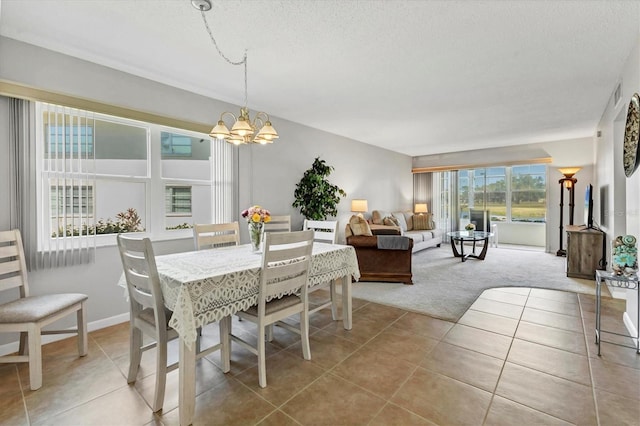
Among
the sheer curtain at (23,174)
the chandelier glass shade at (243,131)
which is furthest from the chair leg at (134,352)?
the chandelier glass shade at (243,131)

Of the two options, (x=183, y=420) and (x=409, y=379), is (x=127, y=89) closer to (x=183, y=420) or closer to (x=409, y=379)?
(x=183, y=420)

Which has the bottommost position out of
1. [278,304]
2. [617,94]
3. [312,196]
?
[278,304]

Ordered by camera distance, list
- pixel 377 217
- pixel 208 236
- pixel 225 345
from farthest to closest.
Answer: pixel 377 217, pixel 208 236, pixel 225 345

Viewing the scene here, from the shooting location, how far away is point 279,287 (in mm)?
1960

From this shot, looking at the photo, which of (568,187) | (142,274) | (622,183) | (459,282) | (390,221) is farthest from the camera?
(390,221)

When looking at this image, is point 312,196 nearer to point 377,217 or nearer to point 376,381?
point 377,217

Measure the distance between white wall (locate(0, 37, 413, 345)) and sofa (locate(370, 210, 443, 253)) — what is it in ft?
3.10

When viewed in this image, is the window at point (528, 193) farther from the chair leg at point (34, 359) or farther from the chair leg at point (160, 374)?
the chair leg at point (34, 359)

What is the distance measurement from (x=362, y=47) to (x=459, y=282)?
3.43 m

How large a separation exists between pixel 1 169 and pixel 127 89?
1243 millimetres

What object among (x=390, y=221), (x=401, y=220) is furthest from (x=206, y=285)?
(x=401, y=220)

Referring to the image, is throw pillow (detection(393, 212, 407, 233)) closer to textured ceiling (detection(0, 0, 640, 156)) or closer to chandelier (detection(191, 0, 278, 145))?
textured ceiling (detection(0, 0, 640, 156))

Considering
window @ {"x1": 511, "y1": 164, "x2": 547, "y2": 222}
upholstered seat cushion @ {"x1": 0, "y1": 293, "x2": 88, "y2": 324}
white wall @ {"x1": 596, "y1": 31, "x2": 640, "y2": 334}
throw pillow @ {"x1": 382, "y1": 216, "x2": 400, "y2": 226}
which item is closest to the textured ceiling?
white wall @ {"x1": 596, "y1": 31, "x2": 640, "y2": 334}

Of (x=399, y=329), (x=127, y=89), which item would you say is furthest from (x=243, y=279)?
(x=127, y=89)
